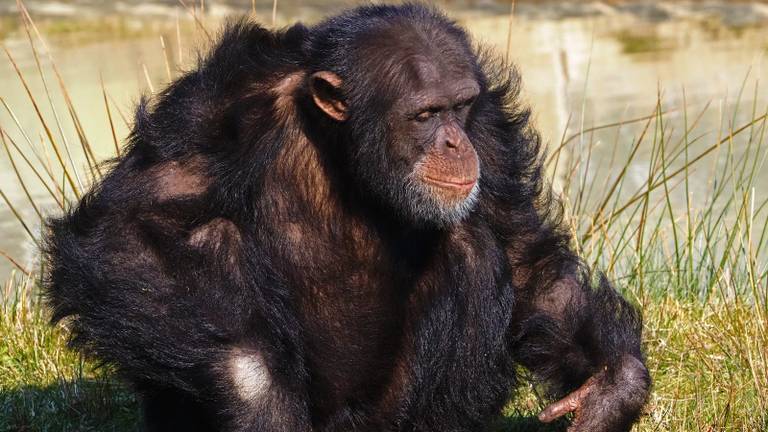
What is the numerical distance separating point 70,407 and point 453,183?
213cm

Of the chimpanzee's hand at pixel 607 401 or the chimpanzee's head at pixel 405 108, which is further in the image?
the chimpanzee's hand at pixel 607 401

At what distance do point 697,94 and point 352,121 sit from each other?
798 cm

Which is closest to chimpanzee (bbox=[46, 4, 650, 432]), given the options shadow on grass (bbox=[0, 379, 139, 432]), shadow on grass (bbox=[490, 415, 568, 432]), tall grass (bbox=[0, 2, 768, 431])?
shadow on grass (bbox=[490, 415, 568, 432])

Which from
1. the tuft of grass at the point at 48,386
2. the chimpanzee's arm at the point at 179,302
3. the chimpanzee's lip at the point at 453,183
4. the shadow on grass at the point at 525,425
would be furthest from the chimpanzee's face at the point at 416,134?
the tuft of grass at the point at 48,386

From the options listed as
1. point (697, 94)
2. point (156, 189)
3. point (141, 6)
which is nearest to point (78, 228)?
point (156, 189)

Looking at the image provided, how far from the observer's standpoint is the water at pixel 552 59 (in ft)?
34.5

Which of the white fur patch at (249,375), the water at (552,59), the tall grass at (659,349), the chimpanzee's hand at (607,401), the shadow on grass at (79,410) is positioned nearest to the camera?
the white fur patch at (249,375)

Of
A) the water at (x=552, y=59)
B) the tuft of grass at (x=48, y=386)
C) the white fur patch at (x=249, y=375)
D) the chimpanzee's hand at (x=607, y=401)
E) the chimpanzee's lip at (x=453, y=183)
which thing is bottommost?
the water at (x=552, y=59)

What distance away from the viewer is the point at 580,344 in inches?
178

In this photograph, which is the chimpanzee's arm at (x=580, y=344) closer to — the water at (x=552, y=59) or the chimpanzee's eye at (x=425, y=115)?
the chimpanzee's eye at (x=425, y=115)

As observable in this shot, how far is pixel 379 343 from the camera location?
437 cm

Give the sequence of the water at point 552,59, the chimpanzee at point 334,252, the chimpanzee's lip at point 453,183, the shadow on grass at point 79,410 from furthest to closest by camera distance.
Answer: the water at point 552,59, the shadow on grass at point 79,410, the chimpanzee's lip at point 453,183, the chimpanzee at point 334,252

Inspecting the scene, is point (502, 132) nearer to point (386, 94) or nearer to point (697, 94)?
point (386, 94)

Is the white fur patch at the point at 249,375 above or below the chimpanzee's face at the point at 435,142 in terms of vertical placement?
below
